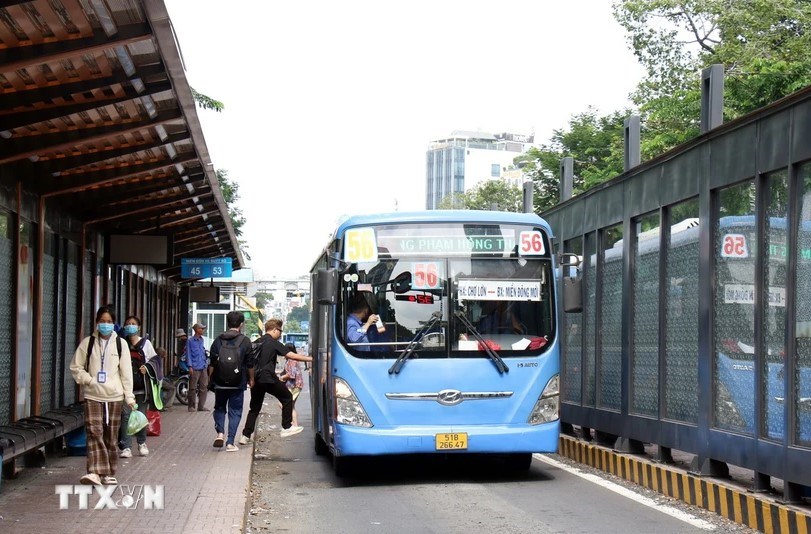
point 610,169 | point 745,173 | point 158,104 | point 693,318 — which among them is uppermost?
point 610,169

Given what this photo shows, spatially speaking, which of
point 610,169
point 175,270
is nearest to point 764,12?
point 610,169

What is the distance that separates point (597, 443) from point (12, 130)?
7559 mm

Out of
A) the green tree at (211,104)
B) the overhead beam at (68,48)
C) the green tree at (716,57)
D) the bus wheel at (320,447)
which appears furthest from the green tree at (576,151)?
the overhead beam at (68,48)

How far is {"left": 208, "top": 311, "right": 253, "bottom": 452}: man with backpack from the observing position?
15500 millimetres

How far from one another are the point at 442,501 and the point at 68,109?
4984 millimetres

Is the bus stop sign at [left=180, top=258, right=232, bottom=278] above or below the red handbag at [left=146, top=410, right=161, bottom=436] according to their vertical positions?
above

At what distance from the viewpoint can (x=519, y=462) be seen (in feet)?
44.1

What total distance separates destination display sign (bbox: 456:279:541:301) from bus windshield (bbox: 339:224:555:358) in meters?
0.01

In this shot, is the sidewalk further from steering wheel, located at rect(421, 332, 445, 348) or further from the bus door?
steering wheel, located at rect(421, 332, 445, 348)

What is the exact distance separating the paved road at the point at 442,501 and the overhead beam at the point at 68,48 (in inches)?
152

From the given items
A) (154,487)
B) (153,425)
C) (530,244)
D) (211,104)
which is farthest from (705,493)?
(211,104)

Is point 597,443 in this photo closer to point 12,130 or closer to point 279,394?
point 279,394

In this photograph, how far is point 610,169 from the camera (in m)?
41.3

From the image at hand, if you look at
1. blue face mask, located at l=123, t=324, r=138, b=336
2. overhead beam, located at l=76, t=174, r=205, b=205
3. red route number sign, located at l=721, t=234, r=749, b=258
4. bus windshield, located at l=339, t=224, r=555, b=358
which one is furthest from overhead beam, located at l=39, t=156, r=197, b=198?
red route number sign, located at l=721, t=234, r=749, b=258
